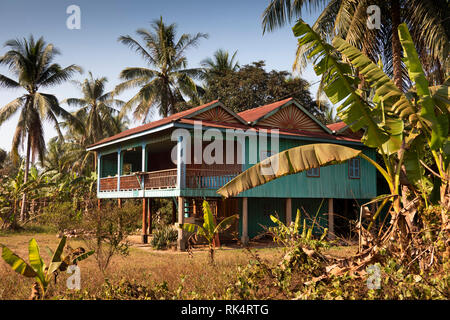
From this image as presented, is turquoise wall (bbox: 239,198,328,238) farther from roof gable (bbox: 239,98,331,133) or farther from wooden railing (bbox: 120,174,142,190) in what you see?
wooden railing (bbox: 120,174,142,190)

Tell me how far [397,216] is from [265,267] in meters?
2.21

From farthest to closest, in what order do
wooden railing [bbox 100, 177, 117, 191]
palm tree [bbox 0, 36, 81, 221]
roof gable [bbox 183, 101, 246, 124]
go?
1. palm tree [bbox 0, 36, 81, 221]
2. wooden railing [bbox 100, 177, 117, 191]
3. roof gable [bbox 183, 101, 246, 124]

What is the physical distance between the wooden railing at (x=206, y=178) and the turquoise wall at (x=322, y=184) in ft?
3.48

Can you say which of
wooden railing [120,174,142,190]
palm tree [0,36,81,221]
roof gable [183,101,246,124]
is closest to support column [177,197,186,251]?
wooden railing [120,174,142,190]

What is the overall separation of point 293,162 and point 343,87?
5.79 feet

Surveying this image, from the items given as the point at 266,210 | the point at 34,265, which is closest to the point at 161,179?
the point at 266,210

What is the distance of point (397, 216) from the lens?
665 centimetres

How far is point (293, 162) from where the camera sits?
7.58 meters

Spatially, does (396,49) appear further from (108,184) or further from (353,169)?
(108,184)

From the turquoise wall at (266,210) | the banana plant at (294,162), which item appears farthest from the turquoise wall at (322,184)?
the banana plant at (294,162)

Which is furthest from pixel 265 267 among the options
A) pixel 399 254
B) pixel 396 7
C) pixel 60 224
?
pixel 396 7

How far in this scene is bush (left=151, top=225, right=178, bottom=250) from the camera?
16.9 m

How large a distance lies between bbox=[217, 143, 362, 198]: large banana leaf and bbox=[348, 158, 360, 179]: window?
1349 centimetres

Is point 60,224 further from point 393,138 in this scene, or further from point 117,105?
point 117,105
